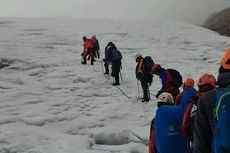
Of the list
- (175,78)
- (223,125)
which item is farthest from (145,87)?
(223,125)

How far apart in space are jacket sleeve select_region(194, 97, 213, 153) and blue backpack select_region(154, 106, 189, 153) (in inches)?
65.2

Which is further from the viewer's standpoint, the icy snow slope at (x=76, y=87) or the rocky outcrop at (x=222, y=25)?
the rocky outcrop at (x=222, y=25)

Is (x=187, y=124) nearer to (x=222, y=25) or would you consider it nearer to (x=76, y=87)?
(x=76, y=87)

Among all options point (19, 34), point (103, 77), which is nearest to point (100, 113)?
point (103, 77)

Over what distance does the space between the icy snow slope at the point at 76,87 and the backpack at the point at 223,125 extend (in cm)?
585

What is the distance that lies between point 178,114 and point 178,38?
2863 cm

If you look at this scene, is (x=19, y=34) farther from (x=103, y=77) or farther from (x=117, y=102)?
(x=117, y=102)

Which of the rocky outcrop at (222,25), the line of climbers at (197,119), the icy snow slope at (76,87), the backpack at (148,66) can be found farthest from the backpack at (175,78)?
the rocky outcrop at (222,25)

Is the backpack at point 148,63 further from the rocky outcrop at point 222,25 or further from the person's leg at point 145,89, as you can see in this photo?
the rocky outcrop at point 222,25

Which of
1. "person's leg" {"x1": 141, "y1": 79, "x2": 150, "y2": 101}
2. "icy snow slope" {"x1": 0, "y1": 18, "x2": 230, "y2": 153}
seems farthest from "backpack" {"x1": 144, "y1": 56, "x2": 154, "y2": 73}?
"icy snow slope" {"x1": 0, "y1": 18, "x2": 230, "y2": 153}

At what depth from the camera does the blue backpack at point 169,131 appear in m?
5.37

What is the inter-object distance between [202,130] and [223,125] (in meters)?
0.27

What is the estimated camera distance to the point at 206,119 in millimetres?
3607

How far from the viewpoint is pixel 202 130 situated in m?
3.64
